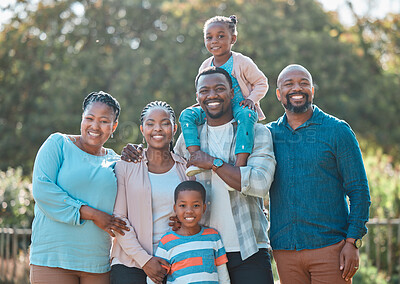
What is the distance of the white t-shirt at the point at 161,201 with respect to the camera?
144 inches

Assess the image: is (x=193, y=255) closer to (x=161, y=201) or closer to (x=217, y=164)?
(x=161, y=201)

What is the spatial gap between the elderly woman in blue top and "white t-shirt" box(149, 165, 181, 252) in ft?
0.87

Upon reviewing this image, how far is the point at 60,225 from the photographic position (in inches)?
145

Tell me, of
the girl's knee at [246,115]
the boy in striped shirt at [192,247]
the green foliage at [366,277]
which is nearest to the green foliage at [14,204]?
the green foliage at [366,277]

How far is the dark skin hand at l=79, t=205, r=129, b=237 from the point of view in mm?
3625

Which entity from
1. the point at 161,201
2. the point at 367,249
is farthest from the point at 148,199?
the point at 367,249

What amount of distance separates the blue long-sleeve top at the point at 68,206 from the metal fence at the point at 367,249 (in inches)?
178

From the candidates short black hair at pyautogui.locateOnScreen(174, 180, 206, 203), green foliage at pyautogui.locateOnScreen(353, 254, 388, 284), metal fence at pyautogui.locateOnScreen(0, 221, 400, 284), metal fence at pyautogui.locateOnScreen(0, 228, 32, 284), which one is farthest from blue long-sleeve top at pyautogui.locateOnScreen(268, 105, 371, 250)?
metal fence at pyautogui.locateOnScreen(0, 228, 32, 284)

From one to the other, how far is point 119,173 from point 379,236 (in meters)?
5.73

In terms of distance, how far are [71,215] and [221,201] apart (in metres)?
1.13

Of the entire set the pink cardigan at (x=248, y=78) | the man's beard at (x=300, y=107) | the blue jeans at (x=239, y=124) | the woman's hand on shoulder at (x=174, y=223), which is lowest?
the woman's hand on shoulder at (x=174, y=223)

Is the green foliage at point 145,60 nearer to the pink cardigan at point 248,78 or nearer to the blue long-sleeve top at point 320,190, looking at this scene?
the pink cardigan at point 248,78

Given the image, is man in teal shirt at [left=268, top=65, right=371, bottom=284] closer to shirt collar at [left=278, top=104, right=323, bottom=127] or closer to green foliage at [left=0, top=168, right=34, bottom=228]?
shirt collar at [left=278, top=104, right=323, bottom=127]

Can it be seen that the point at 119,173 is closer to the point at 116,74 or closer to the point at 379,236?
the point at 379,236
